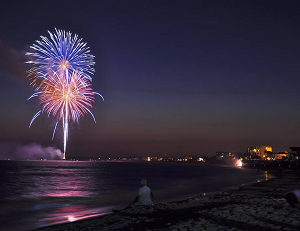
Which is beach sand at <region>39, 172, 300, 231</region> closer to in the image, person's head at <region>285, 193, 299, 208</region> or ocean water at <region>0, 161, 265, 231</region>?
person's head at <region>285, 193, 299, 208</region>

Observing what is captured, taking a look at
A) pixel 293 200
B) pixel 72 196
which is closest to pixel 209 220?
pixel 293 200

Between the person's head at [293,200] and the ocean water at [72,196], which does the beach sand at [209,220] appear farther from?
the ocean water at [72,196]

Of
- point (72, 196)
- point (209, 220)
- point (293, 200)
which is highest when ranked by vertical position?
point (293, 200)

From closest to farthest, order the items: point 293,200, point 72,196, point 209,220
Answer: point 209,220, point 293,200, point 72,196

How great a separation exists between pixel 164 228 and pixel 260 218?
397 cm

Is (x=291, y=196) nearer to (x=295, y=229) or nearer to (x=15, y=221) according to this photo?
(x=295, y=229)

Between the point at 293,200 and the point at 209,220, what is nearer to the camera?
the point at 209,220

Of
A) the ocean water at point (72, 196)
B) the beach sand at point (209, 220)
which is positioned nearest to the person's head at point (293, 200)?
the beach sand at point (209, 220)

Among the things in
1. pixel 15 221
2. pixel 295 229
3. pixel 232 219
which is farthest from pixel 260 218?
pixel 15 221

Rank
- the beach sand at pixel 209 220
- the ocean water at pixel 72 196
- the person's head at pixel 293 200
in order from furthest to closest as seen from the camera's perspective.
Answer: the ocean water at pixel 72 196 < the person's head at pixel 293 200 < the beach sand at pixel 209 220

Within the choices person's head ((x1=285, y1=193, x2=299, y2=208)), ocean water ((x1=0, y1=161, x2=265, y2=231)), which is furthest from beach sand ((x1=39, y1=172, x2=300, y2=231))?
ocean water ((x1=0, y1=161, x2=265, y2=231))

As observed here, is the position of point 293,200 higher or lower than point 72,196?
higher

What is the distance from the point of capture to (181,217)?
1257cm

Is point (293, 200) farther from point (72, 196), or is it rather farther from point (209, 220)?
point (72, 196)
